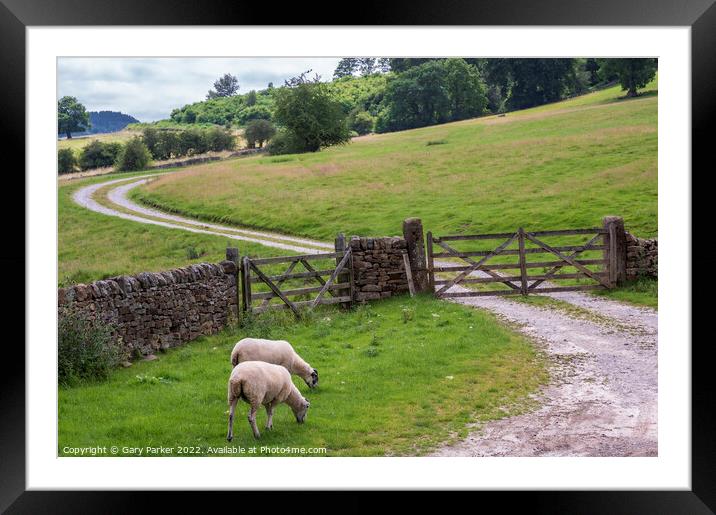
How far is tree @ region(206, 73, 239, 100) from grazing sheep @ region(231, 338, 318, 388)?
27.8m

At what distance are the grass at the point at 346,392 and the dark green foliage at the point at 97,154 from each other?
2319 cm

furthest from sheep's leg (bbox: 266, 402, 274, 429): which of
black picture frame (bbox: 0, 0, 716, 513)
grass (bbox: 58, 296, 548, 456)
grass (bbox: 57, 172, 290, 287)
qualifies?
grass (bbox: 57, 172, 290, 287)

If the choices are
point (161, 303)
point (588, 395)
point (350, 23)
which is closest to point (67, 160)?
point (161, 303)

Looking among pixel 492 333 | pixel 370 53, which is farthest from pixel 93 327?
pixel 492 333

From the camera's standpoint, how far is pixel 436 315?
1537cm

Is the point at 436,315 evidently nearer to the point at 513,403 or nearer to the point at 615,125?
the point at 513,403

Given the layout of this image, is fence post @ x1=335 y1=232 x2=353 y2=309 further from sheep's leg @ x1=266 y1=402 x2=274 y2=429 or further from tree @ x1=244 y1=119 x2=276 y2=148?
tree @ x1=244 y1=119 x2=276 y2=148

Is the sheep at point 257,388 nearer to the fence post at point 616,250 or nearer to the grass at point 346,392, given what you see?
the grass at point 346,392

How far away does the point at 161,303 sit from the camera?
41.3 ft

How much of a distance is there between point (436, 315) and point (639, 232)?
11.7 m

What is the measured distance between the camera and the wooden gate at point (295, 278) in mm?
14938

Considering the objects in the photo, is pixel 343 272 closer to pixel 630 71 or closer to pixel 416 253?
pixel 416 253

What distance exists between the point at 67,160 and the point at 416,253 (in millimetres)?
21366

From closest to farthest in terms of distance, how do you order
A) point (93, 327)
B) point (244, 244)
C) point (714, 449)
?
point (714, 449)
point (93, 327)
point (244, 244)
